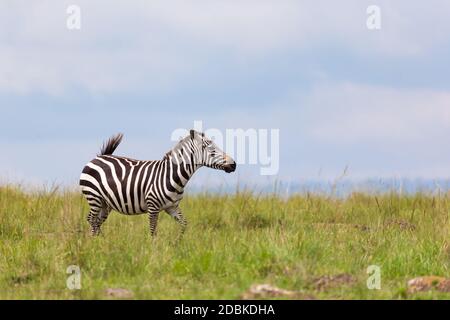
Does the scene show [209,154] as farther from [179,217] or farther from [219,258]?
[219,258]

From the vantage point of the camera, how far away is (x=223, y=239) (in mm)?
9383

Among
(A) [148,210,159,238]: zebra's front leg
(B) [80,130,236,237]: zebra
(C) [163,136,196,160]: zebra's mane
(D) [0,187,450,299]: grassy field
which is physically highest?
(C) [163,136,196,160]: zebra's mane

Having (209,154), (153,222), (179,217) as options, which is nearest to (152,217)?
(153,222)

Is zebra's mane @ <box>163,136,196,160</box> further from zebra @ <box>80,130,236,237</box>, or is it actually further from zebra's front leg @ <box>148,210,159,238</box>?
zebra's front leg @ <box>148,210,159,238</box>

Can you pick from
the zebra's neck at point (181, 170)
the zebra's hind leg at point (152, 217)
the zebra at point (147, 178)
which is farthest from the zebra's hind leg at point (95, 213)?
the zebra's neck at point (181, 170)

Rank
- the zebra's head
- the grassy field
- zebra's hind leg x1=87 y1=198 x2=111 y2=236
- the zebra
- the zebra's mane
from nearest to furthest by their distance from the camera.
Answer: the grassy field → the zebra's head → the zebra → the zebra's mane → zebra's hind leg x1=87 y1=198 x2=111 y2=236

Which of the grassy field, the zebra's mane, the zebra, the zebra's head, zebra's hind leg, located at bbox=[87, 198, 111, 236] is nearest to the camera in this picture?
the grassy field

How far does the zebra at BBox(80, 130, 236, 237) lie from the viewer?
10383 mm

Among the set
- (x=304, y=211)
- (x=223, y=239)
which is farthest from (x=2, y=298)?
(x=304, y=211)

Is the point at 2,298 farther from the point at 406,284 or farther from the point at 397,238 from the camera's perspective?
the point at 397,238

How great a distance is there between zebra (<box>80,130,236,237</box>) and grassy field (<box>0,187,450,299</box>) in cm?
34

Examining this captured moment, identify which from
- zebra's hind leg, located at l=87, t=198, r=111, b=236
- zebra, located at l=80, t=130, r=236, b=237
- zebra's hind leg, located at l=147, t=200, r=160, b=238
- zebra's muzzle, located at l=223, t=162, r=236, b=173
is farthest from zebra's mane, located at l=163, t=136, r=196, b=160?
zebra's hind leg, located at l=87, t=198, r=111, b=236

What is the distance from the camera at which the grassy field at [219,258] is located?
7406mm

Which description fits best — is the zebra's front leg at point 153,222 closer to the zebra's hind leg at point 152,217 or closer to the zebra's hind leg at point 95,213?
the zebra's hind leg at point 152,217
